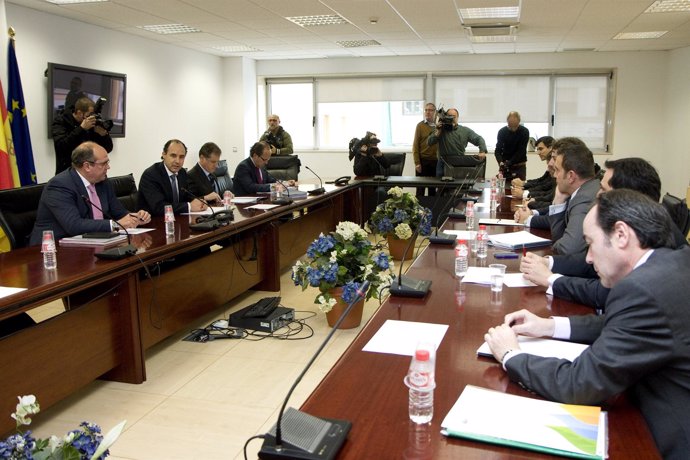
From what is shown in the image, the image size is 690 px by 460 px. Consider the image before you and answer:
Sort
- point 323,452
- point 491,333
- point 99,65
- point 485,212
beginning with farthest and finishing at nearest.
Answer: point 99,65, point 485,212, point 491,333, point 323,452

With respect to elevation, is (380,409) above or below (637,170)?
below

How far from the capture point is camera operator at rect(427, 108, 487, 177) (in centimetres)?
762

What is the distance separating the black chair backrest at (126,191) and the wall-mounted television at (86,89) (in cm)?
113

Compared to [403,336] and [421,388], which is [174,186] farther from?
[421,388]

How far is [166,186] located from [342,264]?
1.51 metres

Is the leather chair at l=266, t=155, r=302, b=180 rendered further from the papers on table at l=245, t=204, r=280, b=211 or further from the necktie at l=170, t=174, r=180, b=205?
the necktie at l=170, t=174, r=180, b=205

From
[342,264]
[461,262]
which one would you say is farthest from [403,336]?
[342,264]

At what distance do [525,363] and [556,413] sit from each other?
0.16m

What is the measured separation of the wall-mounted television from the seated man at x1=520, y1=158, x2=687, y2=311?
4633mm

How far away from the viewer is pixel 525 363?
141cm

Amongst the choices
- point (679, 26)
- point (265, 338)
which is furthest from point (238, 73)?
point (265, 338)

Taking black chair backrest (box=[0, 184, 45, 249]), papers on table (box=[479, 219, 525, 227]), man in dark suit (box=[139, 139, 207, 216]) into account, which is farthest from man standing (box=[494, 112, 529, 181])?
black chair backrest (box=[0, 184, 45, 249])

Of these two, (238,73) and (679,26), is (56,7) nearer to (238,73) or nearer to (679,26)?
(238,73)

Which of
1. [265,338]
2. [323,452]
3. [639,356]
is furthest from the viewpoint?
[265,338]
